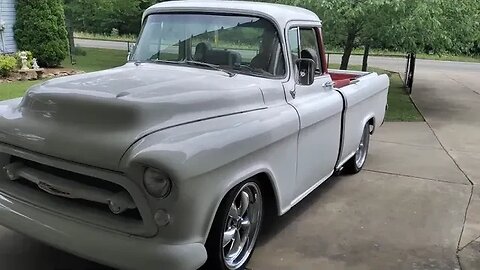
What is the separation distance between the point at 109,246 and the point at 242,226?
44.9 inches

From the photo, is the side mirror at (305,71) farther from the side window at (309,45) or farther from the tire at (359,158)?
the tire at (359,158)

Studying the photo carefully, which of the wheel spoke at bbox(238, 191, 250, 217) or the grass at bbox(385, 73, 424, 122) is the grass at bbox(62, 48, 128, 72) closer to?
the grass at bbox(385, 73, 424, 122)

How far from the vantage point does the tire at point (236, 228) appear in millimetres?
3359

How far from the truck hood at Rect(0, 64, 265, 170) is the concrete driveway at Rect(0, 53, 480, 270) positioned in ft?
3.51

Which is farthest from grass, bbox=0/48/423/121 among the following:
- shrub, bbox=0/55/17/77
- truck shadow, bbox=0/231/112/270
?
truck shadow, bbox=0/231/112/270

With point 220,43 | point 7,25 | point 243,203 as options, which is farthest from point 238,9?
point 7,25

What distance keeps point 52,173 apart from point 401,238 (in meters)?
2.94

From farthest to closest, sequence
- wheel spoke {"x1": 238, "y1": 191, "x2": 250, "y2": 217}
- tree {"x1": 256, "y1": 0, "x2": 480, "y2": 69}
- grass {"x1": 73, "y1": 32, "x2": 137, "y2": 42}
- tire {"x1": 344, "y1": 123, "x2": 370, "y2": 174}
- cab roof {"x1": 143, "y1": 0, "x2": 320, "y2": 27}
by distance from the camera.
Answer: grass {"x1": 73, "y1": 32, "x2": 137, "y2": 42} → tree {"x1": 256, "y1": 0, "x2": 480, "y2": 69} → tire {"x1": 344, "y1": 123, "x2": 370, "y2": 174} → cab roof {"x1": 143, "y1": 0, "x2": 320, "y2": 27} → wheel spoke {"x1": 238, "y1": 191, "x2": 250, "y2": 217}

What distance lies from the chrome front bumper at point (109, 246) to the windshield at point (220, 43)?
6.07ft

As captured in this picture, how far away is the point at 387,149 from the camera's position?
775 centimetres

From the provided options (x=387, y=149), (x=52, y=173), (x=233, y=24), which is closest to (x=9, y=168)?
(x=52, y=173)

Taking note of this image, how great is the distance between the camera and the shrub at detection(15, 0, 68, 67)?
1534 cm

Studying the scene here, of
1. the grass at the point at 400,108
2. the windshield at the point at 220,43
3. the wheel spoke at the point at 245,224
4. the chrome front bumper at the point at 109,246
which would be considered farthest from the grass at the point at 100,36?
the chrome front bumper at the point at 109,246

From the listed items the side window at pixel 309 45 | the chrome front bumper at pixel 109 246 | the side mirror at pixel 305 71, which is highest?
the side window at pixel 309 45
